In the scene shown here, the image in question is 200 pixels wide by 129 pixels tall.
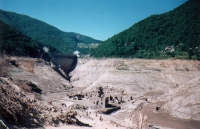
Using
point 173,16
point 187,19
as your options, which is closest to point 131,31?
point 173,16

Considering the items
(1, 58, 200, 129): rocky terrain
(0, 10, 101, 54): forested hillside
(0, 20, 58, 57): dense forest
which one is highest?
(0, 10, 101, 54): forested hillside

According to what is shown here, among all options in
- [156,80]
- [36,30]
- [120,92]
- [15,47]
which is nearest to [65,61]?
[15,47]

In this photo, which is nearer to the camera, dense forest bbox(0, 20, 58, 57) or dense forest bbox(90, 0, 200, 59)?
dense forest bbox(0, 20, 58, 57)

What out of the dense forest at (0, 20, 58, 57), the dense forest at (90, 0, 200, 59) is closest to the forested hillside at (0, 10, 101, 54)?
the dense forest at (90, 0, 200, 59)

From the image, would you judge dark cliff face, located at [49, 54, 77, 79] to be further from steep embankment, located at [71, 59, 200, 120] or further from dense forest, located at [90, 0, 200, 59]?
dense forest, located at [90, 0, 200, 59]

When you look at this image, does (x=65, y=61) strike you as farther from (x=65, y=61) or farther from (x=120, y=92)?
(x=120, y=92)

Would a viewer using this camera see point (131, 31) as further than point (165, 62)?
Yes

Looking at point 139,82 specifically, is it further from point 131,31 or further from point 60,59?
point 131,31
